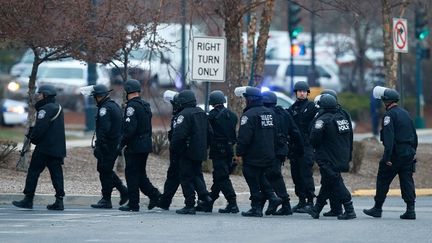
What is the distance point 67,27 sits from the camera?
69.3 ft

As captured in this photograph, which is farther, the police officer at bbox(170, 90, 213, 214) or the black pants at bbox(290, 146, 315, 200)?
the black pants at bbox(290, 146, 315, 200)

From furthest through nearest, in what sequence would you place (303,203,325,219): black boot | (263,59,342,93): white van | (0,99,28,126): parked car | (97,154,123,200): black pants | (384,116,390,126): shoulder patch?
(263,59,342,93): white van
(0,99,28,126): parked car
(97,154,123,200): black pants
(303,203,325,219): black boot
(384,116,390,126): shoulder patch

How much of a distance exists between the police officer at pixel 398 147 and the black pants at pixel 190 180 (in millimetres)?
2500

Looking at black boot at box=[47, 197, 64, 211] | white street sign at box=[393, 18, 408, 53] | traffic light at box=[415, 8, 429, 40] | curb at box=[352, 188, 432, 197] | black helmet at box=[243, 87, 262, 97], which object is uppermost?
traffic light at box=[415, 8, 429, 40]

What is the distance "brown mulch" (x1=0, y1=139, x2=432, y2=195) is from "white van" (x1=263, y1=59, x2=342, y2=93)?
671 inches

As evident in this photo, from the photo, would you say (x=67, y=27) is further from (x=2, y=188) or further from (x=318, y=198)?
(x=318, y=198)

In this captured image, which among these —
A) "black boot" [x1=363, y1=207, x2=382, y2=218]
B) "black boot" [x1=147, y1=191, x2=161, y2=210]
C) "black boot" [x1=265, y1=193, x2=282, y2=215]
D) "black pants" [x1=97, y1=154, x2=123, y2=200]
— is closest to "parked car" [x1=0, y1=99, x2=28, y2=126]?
"black pants" [x1=97, y1=154, x2=123, y2=200]

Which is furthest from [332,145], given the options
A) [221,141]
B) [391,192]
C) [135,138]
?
[391,192]

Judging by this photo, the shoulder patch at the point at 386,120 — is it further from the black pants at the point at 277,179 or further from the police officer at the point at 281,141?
the black pants at the point at 277,179

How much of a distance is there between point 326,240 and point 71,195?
6.46m

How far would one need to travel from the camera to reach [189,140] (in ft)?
57.0


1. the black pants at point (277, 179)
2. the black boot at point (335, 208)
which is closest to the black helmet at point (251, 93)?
the black pants at point (277, 179)

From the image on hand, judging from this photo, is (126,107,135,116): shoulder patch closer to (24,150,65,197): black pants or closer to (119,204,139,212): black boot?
(24,150,65,197): black pants

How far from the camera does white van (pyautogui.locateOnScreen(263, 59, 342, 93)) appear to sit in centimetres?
4672
